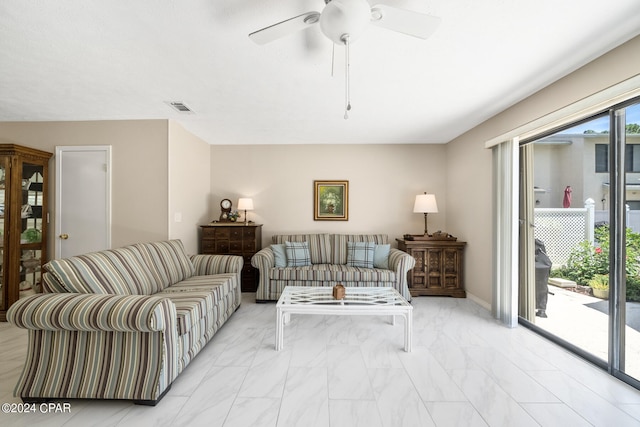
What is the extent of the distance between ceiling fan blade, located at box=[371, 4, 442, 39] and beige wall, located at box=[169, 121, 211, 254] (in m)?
2.99

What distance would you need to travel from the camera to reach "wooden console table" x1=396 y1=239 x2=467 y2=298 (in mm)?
3857

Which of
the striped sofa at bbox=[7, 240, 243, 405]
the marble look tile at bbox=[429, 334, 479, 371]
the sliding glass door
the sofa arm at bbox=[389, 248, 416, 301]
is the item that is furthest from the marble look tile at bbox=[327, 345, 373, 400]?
the sliding glass door

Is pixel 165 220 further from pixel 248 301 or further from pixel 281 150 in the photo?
pixel 281 150

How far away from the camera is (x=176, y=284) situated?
110 inches

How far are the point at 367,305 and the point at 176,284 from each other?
1.99 meters

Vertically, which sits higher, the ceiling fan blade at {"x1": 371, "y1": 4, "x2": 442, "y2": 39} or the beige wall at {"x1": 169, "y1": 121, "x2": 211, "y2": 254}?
the ceiling fan blade at {"x1": 371, "y1": 4, "x2": 442, "y2": 39}

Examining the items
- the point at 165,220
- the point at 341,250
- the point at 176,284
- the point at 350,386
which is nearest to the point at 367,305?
the point at 350,386

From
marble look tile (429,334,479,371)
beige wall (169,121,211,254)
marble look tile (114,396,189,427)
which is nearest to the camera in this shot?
marble look tile (114,396,189,427)

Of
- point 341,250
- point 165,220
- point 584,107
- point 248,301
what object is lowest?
point 248,301

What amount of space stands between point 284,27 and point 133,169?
2.94 meters

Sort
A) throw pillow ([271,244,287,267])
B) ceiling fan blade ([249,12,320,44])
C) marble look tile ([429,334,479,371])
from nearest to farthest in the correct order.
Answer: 1. ceiling fan blade ([249,12,320,44])
2. marble look tile ([429,334,479,371])
3. throw pillow ([271,244,287,267])

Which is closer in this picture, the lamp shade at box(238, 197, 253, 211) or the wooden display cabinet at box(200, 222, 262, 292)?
the wooden display cabinet at box(200, 222, 262, 292)

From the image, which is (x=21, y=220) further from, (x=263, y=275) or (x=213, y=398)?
(x=213, y=398)

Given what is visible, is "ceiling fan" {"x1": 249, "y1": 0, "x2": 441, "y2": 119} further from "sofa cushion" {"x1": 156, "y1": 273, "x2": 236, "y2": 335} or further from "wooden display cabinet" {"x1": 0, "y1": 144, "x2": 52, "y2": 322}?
"wooden display cabinet" {"x1": 0, "y1": 144, "x2": 52, "y2": 322}
